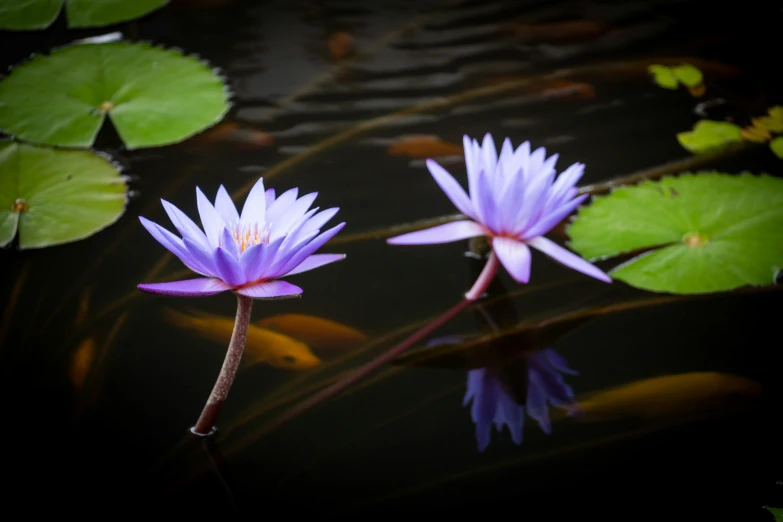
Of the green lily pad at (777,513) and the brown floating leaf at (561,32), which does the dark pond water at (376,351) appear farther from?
the brown floating leaf at (561,32)

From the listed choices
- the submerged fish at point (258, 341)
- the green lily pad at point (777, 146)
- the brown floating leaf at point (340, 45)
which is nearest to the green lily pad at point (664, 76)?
the green lily pad at point (777, 146)

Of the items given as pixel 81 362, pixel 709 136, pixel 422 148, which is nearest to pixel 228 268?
pixel 81 362

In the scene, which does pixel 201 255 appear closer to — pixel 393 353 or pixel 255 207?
pixel 255 207

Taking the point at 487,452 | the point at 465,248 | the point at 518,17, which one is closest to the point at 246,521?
the point at 487,452

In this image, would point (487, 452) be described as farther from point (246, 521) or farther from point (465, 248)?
point (465, 248)

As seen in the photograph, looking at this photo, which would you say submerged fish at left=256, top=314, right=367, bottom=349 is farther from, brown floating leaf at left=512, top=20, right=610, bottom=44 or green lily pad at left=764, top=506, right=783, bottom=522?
brown floating leaf at left=512, top=20, right=610, bottom=44

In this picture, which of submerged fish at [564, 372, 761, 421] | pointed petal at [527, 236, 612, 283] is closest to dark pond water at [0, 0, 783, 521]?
submerged fish at [564, 372, 761, 421]

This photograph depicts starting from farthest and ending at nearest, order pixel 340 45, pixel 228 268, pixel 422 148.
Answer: pixel 340 45, pixel 422 148, pixel 228 268
